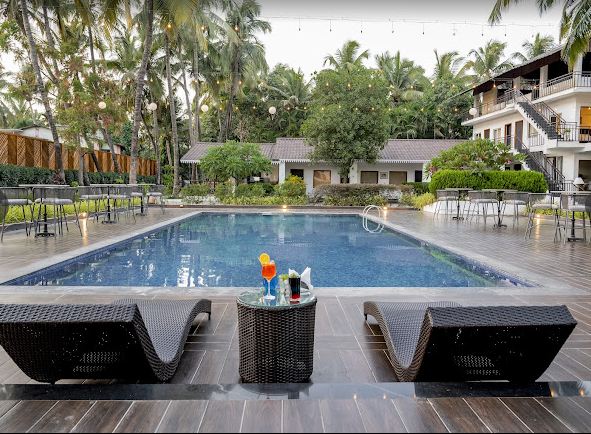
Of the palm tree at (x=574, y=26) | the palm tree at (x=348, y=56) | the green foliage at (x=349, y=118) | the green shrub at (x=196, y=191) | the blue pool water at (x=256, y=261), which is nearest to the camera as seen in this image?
the blue pool water at (x=256, y=261)

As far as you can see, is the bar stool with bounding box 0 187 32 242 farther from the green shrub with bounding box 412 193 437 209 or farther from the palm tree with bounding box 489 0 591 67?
the green shrub with bounding box 412 193 437 209

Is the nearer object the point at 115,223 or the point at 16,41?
the point at 115,223

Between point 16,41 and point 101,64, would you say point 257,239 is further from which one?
point 101,64

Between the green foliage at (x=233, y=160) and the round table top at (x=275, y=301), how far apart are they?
19.1 metres

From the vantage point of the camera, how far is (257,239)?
36.5 ft

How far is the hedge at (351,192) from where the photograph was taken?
21.2 m

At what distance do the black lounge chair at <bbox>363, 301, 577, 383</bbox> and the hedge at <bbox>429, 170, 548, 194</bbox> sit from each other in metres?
15.9

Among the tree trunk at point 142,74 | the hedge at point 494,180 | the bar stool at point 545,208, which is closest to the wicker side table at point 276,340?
the bar stool at point 545,208

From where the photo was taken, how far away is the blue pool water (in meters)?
6.71

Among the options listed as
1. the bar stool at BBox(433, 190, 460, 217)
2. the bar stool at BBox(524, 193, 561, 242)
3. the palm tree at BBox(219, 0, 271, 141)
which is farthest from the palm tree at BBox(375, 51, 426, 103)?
the bar stool at BBox(524, 193, 561, 242)

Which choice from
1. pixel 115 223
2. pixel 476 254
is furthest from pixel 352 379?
pixel 115 223

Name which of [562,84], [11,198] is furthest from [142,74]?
[562,84]

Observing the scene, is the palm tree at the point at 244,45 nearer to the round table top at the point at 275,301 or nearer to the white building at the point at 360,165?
the white building at the point at 360,165

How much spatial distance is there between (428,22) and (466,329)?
17526 millimetres
